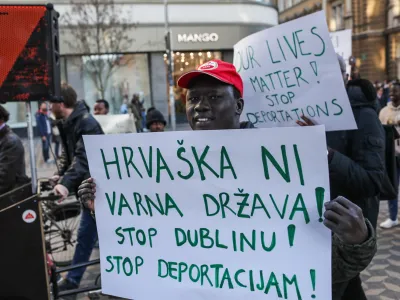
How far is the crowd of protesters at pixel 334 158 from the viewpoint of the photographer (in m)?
1.41

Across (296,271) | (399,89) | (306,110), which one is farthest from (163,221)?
(399,89)

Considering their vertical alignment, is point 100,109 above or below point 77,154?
above

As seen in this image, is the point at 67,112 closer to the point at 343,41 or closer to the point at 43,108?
the point at 343,41

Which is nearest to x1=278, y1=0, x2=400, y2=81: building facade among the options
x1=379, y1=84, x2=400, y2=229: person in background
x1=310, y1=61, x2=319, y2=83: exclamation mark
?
x1=379, y1=84, x2=400, y2=229: person in background

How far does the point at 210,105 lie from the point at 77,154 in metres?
2.44

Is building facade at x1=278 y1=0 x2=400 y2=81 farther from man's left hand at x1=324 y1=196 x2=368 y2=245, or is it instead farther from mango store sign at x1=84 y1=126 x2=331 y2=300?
man's left hand at x1=324 y1=196 x2=368 y2=245

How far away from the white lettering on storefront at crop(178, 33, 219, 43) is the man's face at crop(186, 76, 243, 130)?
1987 cm

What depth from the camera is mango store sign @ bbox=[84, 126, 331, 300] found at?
4.90ft

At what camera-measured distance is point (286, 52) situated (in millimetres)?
2758

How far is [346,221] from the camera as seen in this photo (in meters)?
1.33

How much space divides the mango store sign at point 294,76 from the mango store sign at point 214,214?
3.67 feet

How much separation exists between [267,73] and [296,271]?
5.38 feet

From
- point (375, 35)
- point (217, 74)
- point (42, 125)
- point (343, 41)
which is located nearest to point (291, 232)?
point (217, 74)

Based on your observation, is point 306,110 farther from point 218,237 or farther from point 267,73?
point 218,237
